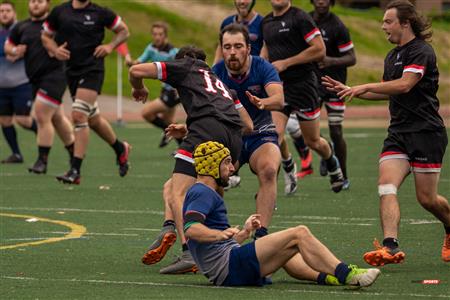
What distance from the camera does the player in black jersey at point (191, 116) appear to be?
1082 cm

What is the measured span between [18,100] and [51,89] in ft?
8.71

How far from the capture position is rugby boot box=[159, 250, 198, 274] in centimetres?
1045

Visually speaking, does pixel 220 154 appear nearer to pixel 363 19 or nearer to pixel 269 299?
pixel 269 299

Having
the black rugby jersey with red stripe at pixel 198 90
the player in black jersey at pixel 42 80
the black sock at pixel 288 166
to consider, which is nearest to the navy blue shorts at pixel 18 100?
the player in black jersey at pixel 42 80

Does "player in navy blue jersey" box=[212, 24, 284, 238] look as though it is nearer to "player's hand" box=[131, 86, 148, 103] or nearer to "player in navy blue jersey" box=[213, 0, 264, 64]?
"player's hand" box=[131, 86, 148, 103]

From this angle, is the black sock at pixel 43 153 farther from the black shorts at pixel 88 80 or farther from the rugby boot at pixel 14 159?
the rugby boot at pixel 14 159

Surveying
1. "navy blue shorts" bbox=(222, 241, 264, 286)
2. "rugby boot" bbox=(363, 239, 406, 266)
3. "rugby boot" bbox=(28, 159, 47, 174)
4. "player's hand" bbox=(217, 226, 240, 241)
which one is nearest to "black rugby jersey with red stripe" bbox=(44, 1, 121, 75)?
"rugby boot" bbox=(28, 159, 47, 174)

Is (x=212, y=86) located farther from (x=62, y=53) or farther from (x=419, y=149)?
(x=62, y=53)

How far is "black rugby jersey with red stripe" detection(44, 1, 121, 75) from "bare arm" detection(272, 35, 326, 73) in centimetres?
326

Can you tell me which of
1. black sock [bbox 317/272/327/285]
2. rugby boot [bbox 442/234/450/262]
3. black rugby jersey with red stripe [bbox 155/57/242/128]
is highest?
black rugby jersey with red stripe [bbox 155/57/242/128]

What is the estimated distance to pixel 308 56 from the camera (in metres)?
15.7

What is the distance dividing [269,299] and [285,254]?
43 centimetres

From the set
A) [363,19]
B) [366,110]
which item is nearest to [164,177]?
[366,110]

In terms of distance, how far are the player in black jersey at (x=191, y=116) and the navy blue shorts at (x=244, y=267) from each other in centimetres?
121
